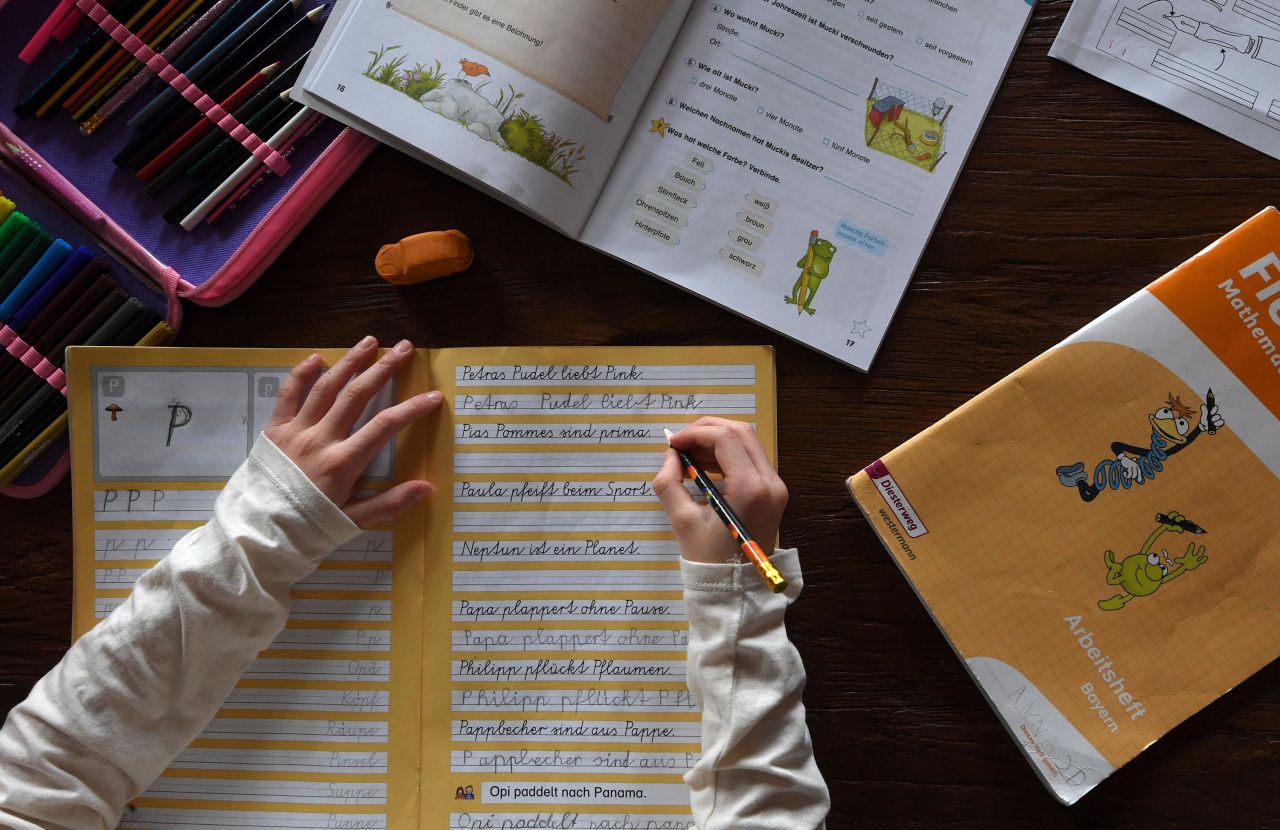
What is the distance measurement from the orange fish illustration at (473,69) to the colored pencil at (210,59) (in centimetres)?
15

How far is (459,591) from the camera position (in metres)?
0.79

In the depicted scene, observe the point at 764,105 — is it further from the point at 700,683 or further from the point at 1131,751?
the point at 1131,751

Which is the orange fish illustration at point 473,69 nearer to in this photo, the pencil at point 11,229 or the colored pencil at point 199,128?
the colored pencil at point 199,128

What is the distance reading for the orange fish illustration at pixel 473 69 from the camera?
2.50 feet

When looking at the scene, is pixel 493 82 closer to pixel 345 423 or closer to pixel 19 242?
pixel 345 423

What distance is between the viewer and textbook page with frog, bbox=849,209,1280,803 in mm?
761

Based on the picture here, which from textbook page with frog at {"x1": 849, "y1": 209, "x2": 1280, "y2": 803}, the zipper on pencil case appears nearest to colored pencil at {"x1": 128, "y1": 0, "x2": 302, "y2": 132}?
the zipper on pencil case

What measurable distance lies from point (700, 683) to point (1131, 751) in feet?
1.15

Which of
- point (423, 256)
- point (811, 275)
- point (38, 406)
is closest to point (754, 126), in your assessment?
point (811, 275)

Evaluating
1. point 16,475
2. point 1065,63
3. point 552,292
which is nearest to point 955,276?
point 1065,63

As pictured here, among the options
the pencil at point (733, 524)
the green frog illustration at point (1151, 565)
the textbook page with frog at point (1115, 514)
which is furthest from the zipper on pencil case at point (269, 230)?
the green frog illustration at point (1151, 565)

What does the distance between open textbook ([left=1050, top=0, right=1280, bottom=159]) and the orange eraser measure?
1.72 feet

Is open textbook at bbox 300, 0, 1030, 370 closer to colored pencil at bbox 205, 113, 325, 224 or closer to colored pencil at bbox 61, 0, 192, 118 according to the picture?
colored pencil at bbox 205, 113, 325, 224

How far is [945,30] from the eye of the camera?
0.79 metres
